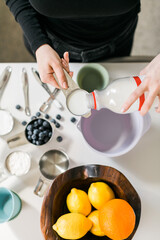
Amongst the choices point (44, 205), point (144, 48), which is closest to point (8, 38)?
point (144, 48)

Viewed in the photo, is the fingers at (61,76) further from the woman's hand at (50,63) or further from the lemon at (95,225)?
→ the lemon at (95,225)

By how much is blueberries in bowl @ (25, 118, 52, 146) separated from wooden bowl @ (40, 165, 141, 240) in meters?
0.19

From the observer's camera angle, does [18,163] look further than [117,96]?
Yes

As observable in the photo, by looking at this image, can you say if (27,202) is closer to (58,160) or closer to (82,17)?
(58,160)

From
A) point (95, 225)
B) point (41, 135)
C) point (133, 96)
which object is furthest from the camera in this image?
point (41, 135)

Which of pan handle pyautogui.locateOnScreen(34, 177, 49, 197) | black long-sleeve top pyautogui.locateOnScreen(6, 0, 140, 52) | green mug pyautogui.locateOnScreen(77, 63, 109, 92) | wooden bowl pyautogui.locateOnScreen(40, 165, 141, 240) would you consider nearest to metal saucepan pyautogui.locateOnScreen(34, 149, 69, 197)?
pan handle pyautogui.locateOnScreen(34, 177, 49, 197)

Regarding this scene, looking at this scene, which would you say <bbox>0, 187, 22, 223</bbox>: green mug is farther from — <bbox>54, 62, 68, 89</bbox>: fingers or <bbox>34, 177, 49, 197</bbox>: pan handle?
<bbox>54, 62, 68, 89</bbox>: fingers

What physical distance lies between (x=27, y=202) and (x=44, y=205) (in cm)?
20

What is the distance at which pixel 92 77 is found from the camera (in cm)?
87

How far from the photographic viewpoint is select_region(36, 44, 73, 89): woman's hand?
73cm

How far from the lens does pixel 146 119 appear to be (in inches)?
30.7

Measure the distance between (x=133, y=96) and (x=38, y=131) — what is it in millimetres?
358

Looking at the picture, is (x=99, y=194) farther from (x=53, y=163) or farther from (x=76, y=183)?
(x=53, y=163)

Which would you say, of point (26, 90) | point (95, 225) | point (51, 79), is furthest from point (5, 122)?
point (95, 225)
